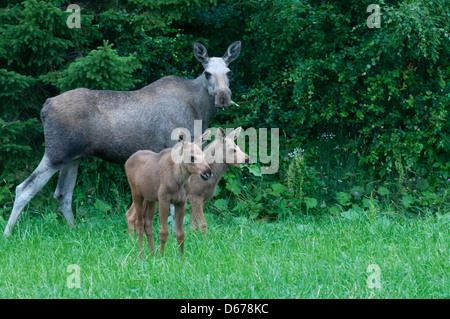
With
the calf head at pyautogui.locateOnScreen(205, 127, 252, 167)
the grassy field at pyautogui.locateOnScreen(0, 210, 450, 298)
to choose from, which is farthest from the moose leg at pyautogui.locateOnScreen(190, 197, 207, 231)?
the calf head at pyautogui.locateOnScreen(205, 127, 252, 167)

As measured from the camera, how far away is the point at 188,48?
10.6m

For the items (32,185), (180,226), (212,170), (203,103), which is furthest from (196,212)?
(32,185)

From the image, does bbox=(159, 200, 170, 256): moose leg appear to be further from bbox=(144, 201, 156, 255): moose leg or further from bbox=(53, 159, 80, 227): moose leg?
bbox=(53, 159, 80, 227): moose leg

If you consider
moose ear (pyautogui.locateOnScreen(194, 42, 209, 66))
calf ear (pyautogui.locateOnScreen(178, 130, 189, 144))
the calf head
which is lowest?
the calf head

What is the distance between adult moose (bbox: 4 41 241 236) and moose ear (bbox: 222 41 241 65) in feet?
0.48

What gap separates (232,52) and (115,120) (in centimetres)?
194

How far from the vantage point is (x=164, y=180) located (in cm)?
655

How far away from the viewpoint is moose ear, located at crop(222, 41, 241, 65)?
353 inches

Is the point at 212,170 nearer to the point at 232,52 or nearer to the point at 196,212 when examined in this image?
the point at 196,212

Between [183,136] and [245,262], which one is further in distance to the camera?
[183,136]

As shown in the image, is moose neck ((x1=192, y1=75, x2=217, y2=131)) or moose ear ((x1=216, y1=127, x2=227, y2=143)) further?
moose neck ((x1=192, y1=75, x2=217, y2=131))

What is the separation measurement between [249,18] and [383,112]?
109 inches

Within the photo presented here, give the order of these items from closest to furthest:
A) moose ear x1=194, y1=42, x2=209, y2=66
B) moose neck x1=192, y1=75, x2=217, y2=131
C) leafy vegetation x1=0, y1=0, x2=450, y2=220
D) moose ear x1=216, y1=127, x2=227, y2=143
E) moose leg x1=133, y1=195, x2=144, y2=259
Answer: moose leg x1=133, y1=195, x2=144, y2=259 → moose ear x1=216, y1=127, x2=227, y2=143 → moose neck x1=192, y1=75, x2=217, y2=131 → moose ear x1=194, y1=42, x2=209, y2=66 → leafy vegetation x1=0, y1=0, x2=450, y2=220

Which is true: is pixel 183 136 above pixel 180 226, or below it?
above
